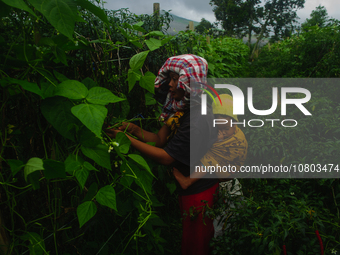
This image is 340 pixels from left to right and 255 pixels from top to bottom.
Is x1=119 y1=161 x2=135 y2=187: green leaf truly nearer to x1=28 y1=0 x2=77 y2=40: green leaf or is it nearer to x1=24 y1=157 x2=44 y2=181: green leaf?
x1=24 y1=157 x2=44 y2=181: green leaf

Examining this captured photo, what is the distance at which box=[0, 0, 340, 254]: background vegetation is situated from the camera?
2.67 feet

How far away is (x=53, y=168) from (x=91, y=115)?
0.20 meters

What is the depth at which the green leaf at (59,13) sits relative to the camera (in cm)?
64

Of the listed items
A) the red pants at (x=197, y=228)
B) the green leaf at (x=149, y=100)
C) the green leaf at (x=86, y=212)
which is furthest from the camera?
the red pants at (x=197, y=228)

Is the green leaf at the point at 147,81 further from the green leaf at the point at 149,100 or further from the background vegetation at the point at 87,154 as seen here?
the green leaf at the point at 149,100

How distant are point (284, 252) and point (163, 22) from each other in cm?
207

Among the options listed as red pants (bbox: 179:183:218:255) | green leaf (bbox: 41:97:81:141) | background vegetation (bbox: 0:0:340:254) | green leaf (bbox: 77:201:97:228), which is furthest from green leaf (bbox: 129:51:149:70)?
red pants (bbox: 179:183:218:255)

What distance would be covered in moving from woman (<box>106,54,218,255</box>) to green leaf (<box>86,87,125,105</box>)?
474 mm

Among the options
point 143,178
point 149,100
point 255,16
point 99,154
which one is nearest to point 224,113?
point 149,100

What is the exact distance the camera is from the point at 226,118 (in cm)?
173

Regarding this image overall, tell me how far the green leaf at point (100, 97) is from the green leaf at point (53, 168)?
0.22 metres

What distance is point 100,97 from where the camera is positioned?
0.87 metres

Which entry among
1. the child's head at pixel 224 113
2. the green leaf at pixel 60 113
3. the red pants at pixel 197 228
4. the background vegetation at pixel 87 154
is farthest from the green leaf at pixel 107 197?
the child's head at pixel 224 113

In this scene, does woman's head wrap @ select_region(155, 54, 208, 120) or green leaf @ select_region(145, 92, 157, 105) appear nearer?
woman's head wrap @ select_region(155, 54, 208, 120)
